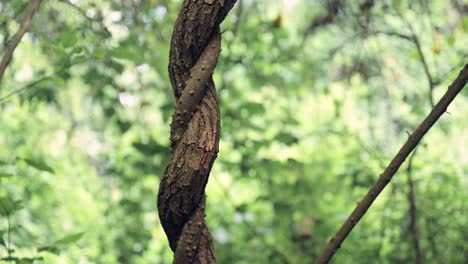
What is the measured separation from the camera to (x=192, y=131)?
1177mm

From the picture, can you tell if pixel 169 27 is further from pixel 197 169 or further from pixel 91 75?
pixel 197 169

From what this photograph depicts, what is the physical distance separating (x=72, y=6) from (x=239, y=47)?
134 centimetres

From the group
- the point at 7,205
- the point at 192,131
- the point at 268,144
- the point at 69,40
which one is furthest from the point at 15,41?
the point at 268,144

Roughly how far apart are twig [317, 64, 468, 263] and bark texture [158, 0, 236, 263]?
0.37 meters

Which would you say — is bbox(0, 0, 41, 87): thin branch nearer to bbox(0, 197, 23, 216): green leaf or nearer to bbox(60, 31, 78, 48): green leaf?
bbox(60, 31, 78, 48): green leaf

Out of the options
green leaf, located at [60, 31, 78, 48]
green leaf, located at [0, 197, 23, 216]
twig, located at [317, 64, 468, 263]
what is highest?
green leaf, located at [60, 31, 78, 48]

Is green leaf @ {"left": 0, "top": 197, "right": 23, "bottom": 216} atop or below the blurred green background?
below

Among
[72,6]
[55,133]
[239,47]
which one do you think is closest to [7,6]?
[72,6]

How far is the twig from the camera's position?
1.38 m

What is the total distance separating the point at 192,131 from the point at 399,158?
0.51 meters

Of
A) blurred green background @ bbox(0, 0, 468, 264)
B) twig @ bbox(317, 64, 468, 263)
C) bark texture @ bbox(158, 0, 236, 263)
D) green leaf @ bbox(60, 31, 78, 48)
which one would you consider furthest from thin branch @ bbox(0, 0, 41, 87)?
twig @ bbox(317, 64, 468, 263)

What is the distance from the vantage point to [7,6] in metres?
2.10

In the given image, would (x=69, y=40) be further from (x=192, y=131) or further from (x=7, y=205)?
(x=192, y=131)

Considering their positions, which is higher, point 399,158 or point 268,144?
point 268,144
